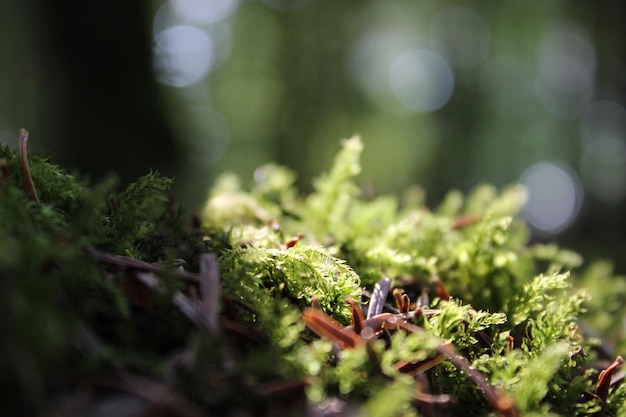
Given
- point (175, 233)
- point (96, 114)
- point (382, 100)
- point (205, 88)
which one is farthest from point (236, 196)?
point (382, 100)

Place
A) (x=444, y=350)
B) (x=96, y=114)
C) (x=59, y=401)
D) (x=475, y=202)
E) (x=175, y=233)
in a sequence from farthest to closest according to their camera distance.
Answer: (x=96, y=114), (x=475, y=202), (x=175, y=233), (x=444, y=350), (x=59, y=401)

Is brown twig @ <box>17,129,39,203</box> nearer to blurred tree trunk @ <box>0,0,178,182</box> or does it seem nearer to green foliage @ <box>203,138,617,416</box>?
green foliage @ <box>203,138,617,416</box>

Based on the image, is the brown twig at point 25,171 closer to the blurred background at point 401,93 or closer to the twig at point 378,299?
the twig at point 378,299

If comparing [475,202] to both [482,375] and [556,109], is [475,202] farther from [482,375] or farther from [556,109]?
[556,109]

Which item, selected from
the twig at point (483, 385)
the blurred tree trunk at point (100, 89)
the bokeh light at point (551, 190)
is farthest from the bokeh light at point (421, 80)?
the twig at point (483, 385)

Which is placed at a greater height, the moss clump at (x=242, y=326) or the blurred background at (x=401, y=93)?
the blurred background at (x=401, y=93)
